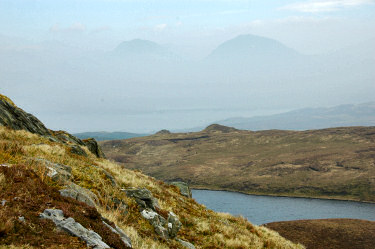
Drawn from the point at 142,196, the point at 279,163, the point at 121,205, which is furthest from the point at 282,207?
the point at 121,205

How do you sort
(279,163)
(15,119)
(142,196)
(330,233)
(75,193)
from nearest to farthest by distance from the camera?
(75,193), (142,196), (15,119), (330,233), (279,163)

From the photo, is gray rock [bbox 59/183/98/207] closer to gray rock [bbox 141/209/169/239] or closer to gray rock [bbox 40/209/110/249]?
gray rock [bbox 40/209/110/249]

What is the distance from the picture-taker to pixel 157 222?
12.5 m

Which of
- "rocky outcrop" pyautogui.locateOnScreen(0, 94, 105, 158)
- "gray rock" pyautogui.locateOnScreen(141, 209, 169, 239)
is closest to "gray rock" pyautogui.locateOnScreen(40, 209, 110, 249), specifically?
"gray rock" pyautogui.locateOnScreen(141, 209, 169, 239)

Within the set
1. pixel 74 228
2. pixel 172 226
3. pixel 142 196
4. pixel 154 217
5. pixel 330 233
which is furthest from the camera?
pixel 330 233

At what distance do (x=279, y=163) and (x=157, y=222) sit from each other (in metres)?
135

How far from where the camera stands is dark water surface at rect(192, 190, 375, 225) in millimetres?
76188

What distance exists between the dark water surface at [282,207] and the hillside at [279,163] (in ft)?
24.9

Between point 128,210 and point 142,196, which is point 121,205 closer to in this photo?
point 128,210

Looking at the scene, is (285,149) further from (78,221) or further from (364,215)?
(78,221)

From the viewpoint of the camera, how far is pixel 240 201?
9925cm

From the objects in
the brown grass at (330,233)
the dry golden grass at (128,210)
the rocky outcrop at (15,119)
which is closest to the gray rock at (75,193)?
the dry golden grass at (128,210)

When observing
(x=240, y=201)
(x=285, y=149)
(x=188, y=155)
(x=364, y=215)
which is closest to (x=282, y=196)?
(x=240, y=201)

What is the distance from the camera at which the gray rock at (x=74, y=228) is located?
6.48 meters
